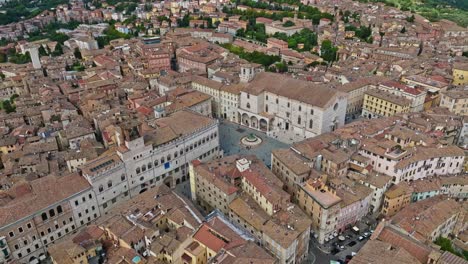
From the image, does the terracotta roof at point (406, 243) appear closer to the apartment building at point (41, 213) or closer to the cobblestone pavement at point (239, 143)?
the cobblestone pavement at point (239, 143)

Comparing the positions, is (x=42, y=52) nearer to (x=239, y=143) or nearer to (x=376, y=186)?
(x=239, y=143)

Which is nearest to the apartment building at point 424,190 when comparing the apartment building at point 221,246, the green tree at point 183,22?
the apartment building at point 221,246

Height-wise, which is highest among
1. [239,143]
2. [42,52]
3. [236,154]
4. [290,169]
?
[42,52]

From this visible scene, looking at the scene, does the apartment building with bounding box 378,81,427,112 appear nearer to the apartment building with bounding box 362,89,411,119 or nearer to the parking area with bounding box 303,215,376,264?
the apartment building with bounding box 362,89,411,119

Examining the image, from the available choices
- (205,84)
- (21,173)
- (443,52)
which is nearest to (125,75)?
(205,84)

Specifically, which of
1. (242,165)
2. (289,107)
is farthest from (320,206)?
(289,107)

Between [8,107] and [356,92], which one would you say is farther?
[8,107]
